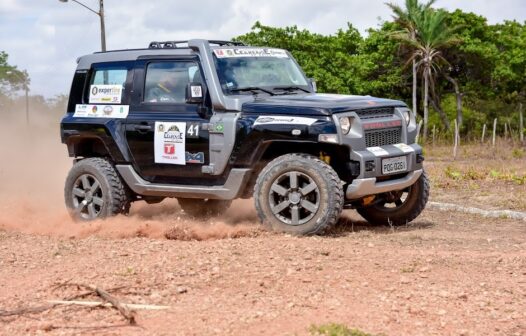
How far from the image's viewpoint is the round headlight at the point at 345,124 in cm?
971

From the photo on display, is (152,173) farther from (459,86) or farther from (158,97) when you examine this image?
(459,86)

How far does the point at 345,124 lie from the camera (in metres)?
9.75

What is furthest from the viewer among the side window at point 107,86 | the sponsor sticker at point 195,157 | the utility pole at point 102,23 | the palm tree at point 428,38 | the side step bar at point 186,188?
the palm tree at point 428,38

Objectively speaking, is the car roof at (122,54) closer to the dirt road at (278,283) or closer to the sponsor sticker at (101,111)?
the sponsor sticker at (101,111)

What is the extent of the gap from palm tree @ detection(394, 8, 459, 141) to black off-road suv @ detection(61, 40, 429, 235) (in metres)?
37.9

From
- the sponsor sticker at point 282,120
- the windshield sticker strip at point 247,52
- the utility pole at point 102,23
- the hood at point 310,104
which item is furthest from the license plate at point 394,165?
the utility pole at point 102,23

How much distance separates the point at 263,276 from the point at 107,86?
4.82 meters

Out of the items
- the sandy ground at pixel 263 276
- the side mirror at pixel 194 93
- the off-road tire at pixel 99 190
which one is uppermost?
the side mirror at pixel 194 93

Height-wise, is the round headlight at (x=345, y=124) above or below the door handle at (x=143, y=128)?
above

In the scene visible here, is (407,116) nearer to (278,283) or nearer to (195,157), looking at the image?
(195,157)

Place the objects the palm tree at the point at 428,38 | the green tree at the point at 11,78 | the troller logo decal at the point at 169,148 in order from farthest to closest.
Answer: the green tree at the point at 11,78 < the palm tree at the point at 428,38 < the troller logo decal at the point at 169,148

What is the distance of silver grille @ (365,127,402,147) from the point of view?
33.2 feet

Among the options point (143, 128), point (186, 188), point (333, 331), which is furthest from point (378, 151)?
point (333, 331)

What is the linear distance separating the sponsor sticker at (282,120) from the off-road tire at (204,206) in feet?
7.01
